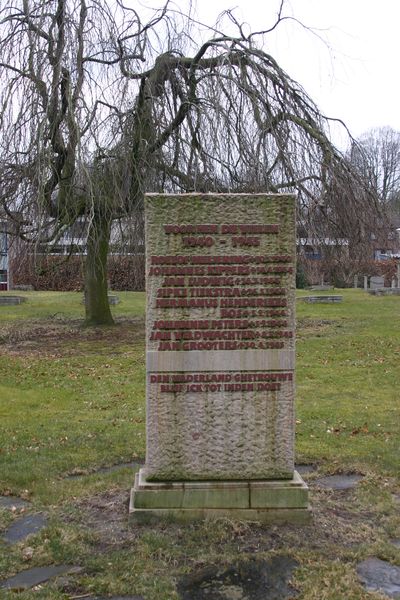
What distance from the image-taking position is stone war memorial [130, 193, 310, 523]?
3965 mm

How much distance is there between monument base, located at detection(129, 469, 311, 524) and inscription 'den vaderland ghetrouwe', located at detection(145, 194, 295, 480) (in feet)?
0.27

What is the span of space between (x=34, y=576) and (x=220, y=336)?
1706mm

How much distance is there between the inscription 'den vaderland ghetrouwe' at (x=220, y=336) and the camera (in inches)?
156

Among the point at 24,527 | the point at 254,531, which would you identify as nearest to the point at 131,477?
the point at 24,527

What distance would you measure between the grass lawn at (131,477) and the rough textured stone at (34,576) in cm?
6

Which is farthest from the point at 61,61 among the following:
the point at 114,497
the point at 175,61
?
the point at 114,497

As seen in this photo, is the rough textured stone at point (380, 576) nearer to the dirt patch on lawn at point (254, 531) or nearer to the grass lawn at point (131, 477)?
the grass lawn at point (131, 477)

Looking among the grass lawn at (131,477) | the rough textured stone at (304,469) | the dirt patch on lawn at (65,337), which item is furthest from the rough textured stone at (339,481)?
the dirt patch on lawn at (65,337)

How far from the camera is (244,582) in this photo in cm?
325

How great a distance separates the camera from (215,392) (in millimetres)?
4000

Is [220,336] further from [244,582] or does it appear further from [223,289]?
[244,582]

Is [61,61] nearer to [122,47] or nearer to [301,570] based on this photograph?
[122,47]

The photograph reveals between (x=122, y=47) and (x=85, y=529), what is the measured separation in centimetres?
945

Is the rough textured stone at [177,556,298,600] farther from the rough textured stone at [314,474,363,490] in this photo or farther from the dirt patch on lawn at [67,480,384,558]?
the rough textured stone at [314,474,363,490]
